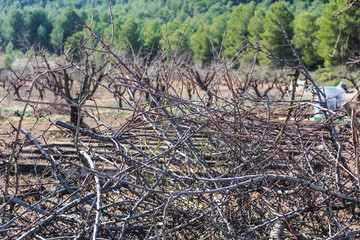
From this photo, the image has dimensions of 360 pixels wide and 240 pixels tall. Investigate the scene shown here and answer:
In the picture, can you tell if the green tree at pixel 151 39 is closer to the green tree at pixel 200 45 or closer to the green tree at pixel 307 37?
the green tree at pixel 200 45

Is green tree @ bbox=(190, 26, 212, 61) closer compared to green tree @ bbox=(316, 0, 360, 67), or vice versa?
green tree @ bbox=(316, 0, 360, 67)

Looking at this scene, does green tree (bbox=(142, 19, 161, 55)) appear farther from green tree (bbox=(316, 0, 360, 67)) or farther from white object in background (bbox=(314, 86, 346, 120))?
green tree (bbox=(316, 0, 360, 67))

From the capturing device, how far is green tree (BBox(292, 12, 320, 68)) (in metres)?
36.6

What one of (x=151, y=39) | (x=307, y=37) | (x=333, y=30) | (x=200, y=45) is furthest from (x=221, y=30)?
(x=333, y=30)

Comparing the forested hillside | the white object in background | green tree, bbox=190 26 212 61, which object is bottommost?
green tree, bbox=190 26 212 61

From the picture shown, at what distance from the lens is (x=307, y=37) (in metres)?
37.2

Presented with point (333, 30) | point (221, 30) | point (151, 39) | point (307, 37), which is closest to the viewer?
point (333, 30)

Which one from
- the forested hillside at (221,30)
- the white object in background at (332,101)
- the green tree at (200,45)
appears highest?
the white object in background at (332,101)

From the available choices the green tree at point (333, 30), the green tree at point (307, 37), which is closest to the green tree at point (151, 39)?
the green tree at point (307, 37)

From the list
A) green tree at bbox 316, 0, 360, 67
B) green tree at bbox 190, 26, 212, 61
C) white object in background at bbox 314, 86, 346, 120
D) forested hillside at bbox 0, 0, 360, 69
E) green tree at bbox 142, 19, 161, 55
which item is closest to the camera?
white object in background at bbox 314, 86, 346, 120

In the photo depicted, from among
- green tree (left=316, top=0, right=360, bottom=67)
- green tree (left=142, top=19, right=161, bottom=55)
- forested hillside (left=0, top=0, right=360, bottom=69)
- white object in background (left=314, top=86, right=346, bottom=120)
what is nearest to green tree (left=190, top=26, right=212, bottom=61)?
forested hillside (left=0, top=0, right=360, bottom=69)

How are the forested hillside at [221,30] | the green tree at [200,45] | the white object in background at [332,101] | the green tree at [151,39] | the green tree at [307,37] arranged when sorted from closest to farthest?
the white object in background at [332,101]
the green tree at [151,39]
the forested hillside at [221,30]
the green tree at [307,37]
the green tree at [200,45]

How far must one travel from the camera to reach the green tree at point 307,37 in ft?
120

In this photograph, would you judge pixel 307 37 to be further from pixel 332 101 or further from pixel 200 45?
pixel 332 101
